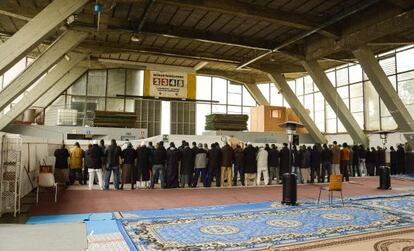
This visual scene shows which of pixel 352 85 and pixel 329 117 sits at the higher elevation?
pixel 352 85

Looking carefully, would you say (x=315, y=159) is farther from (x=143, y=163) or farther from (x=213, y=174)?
(x=143, y=163)

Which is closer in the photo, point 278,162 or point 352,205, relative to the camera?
point 352,205

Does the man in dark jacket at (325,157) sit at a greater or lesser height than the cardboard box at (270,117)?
lesser

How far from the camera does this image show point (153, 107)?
19203mm

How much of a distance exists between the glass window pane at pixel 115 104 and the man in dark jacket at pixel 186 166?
32.6ft

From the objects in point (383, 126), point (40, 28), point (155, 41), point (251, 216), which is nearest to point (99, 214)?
point (251, 216)

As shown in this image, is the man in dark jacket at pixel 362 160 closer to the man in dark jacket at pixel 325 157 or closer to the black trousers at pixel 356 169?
the black trousers at pixel 356 169

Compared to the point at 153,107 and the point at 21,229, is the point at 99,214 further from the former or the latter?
the point at 153,107

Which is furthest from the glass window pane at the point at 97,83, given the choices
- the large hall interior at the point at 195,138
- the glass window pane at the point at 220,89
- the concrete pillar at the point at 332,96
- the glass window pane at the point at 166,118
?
the concrete pillar at the point at 332,96

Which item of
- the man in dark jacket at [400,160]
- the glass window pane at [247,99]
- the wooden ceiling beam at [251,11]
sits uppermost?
the wooden ceiling beam at [251,11]

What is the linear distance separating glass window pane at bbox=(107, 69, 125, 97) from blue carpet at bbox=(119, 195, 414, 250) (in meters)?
13.7

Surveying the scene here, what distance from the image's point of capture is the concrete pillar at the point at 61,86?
649 inches

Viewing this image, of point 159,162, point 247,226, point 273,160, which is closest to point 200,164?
point 159,162

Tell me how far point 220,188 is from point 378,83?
22.9 ft
